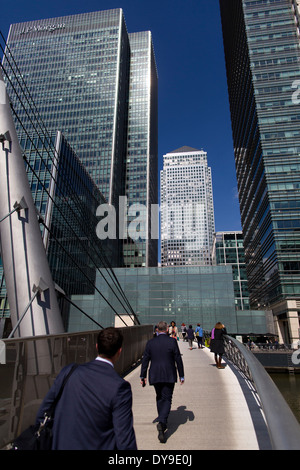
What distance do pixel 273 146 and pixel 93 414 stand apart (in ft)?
208

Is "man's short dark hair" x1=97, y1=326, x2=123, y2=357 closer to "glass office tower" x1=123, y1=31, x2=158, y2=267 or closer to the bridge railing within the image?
the bridge railing

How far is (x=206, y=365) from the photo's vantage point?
10.3m

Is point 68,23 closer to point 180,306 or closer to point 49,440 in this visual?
point 180,306

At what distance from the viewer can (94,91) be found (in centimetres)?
9638

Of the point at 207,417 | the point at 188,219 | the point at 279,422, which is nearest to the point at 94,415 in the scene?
the point at 279,422

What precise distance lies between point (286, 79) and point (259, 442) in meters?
73.5

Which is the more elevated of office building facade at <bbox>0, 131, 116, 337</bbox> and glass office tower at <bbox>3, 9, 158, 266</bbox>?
glass office tower at <bbox>3, 9, 158, 266</bbox>

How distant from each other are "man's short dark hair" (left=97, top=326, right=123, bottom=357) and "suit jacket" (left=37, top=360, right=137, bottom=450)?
22cm

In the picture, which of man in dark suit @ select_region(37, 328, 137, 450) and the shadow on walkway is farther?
the shadow on walkway

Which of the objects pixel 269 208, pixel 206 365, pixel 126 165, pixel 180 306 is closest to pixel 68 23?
pixel 126 165

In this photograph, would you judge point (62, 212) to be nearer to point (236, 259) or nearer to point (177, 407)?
point (177, 407)

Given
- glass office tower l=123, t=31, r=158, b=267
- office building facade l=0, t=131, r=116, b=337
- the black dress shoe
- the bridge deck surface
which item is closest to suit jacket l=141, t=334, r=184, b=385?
the black dress shoe

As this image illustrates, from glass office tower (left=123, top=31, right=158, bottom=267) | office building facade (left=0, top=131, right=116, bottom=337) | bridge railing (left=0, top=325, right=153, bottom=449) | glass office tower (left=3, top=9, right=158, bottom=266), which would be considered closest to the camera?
bridge railing (left=0, top=325, right=153, bottom=449)

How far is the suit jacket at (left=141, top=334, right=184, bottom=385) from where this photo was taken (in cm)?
416
